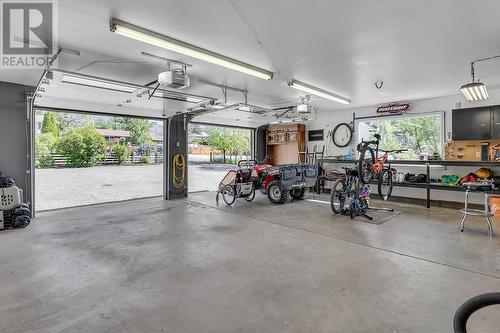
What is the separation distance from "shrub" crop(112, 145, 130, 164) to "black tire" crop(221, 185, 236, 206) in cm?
460

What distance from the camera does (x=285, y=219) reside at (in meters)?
5.30

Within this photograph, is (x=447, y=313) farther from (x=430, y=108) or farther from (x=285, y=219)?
(x=430, y=108)

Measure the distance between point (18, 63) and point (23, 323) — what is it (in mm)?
3871

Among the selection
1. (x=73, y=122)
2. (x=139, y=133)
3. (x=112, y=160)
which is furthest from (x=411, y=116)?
(x=73, y=122)

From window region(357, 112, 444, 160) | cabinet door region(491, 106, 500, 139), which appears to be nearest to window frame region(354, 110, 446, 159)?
window region(357, 112, 444, 160)

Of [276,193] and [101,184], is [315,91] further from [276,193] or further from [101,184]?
[101,184]

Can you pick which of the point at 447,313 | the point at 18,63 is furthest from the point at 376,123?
the point at 18,63

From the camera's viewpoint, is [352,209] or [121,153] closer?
[352,209]

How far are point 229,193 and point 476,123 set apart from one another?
6.01 m

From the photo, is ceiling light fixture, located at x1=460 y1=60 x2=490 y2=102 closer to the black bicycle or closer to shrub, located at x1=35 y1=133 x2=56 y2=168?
the black bicycle

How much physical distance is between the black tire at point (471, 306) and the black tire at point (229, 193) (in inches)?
233

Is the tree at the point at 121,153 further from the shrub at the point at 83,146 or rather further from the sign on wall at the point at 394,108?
the sign on wall at the point at 394,108

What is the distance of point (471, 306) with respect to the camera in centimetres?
92

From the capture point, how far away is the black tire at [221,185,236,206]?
676 cm
